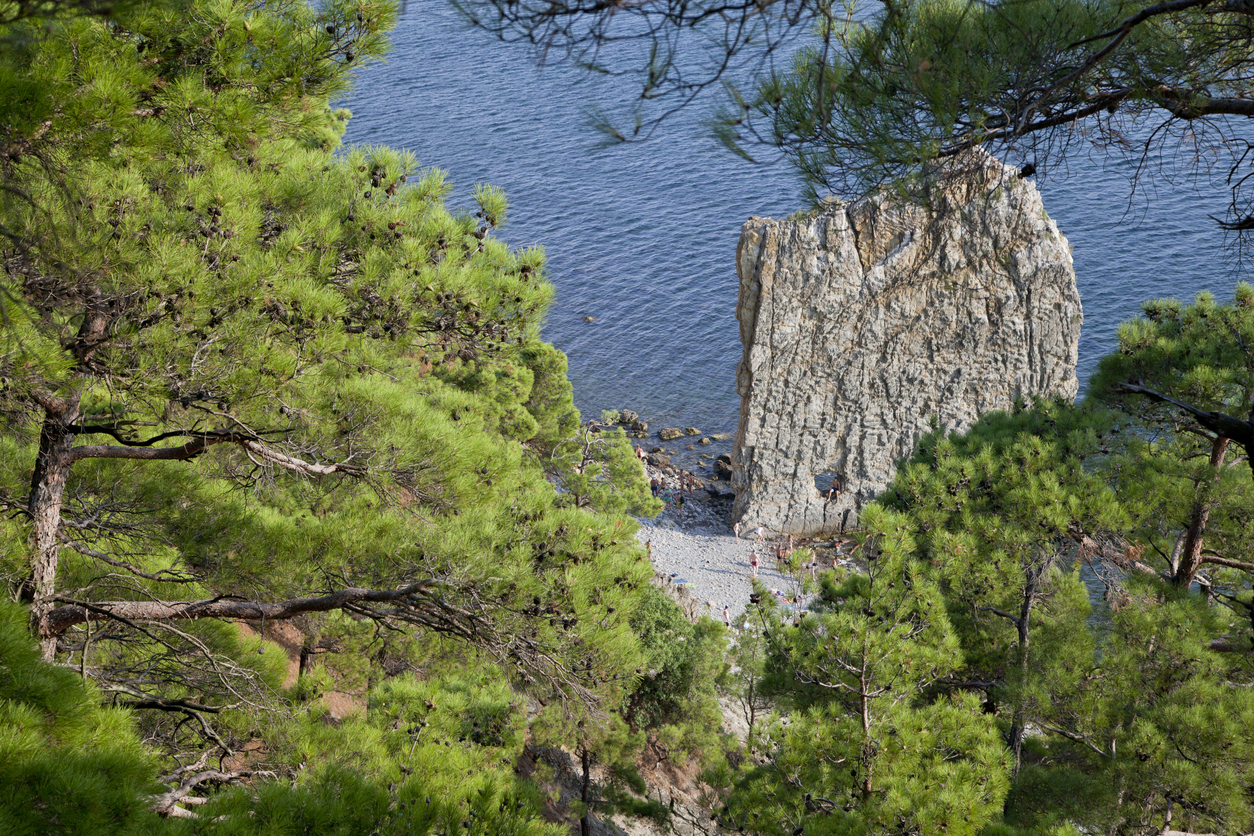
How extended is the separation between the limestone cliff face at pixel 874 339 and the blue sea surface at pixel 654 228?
13.1ft

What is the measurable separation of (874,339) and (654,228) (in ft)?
50.6

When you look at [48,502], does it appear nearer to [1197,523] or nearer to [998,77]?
[998,77]

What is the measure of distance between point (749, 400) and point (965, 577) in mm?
15700

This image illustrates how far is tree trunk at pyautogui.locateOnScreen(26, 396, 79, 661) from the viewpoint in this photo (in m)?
3.91

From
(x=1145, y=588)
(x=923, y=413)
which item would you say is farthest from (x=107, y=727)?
(x=923, y=413)

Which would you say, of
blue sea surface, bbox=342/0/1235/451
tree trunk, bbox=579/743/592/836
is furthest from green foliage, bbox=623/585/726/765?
blue sea surface, bbox=342/0/1235/451

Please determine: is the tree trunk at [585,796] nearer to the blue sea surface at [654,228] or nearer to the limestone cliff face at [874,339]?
the limestone cliff face at [874,339]

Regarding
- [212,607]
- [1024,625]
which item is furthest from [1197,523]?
[212,607]

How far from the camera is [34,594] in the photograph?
3938mm

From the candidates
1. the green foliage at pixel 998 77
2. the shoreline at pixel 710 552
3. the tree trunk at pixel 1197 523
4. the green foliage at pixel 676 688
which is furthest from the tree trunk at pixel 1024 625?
the shoreline at pixel 710 552

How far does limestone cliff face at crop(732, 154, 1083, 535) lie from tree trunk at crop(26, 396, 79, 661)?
1841cm

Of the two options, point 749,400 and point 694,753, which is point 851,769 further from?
point 749,400

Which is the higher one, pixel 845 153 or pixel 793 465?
pixel 845 153

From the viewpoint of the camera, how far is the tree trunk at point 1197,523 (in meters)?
6.46
